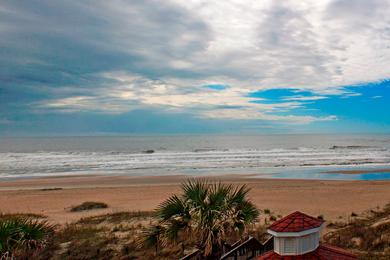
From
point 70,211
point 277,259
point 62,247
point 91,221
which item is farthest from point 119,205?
point 277,259

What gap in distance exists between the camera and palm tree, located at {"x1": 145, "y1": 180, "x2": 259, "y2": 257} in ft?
21.1

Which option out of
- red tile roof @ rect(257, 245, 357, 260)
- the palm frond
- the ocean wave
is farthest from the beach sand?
the ocean wave

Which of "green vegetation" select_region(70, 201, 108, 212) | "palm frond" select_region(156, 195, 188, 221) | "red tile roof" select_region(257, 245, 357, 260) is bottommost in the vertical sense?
"green vegetation" select_region(70, 201, 108, 212)

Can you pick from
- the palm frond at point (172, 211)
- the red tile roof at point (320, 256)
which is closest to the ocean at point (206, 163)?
the palm frond at point (172, 211)

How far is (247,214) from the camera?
6840mm

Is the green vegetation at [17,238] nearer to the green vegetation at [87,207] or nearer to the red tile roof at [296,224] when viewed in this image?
the red tile roof at [296,224]

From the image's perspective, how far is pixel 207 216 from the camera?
21.1ft

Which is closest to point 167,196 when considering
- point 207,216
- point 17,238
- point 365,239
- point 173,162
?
point 365,239

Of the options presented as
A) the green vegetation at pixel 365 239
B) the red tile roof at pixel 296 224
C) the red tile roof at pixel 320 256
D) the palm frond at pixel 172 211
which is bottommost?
the green vegetation at pixel 365 239

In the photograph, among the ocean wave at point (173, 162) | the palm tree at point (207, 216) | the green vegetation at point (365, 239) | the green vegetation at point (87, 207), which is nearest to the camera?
the palm tree at point (207, 216)

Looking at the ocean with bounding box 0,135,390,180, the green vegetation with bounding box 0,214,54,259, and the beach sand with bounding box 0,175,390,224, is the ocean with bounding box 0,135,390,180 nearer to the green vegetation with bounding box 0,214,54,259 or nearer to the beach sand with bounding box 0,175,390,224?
the beach sand with bounding box 0,175,390,224

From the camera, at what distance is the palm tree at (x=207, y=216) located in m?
6.44

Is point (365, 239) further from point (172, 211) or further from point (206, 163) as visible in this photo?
point (206, 163)

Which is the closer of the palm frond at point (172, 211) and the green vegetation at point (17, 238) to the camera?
the green vegetation at point (17, 238)
